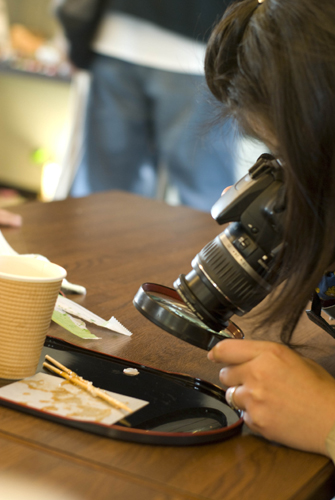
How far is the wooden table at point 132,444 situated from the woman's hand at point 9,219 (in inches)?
0.6

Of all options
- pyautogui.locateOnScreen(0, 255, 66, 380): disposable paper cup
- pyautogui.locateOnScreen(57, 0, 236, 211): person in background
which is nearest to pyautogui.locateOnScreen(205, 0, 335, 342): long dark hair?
pyautogui.locateOnScreen(0, 255, 66, 380): disposable paper cup

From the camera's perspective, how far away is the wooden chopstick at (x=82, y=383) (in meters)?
0.50

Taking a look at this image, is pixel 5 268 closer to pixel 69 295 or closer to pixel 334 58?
pixel 69 295

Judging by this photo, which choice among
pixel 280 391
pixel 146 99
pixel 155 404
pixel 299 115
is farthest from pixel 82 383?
pixel 146 99

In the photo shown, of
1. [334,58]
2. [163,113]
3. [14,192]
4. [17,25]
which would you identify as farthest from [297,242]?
[17,25]

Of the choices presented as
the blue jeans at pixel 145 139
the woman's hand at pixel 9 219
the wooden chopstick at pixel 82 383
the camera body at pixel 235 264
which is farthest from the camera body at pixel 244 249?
the blue jeans at pixel 145 139

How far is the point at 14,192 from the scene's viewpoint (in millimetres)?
3684

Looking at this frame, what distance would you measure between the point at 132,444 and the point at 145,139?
194 centimetres

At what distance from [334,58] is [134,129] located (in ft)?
5.94

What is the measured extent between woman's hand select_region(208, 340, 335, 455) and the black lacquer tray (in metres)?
0.02

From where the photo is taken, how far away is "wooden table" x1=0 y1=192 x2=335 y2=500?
414 mm

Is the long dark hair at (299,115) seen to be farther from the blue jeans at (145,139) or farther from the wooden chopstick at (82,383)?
the blue jeans at (145,139)

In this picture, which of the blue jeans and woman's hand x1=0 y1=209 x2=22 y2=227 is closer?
woman's hand x1=0 y1=209 x2=22 y2=227

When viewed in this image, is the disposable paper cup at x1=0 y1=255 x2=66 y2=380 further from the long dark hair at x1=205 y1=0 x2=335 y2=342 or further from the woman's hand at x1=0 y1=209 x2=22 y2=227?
the woman's hand at x1=0 y1=209 x2=22 y2=227
